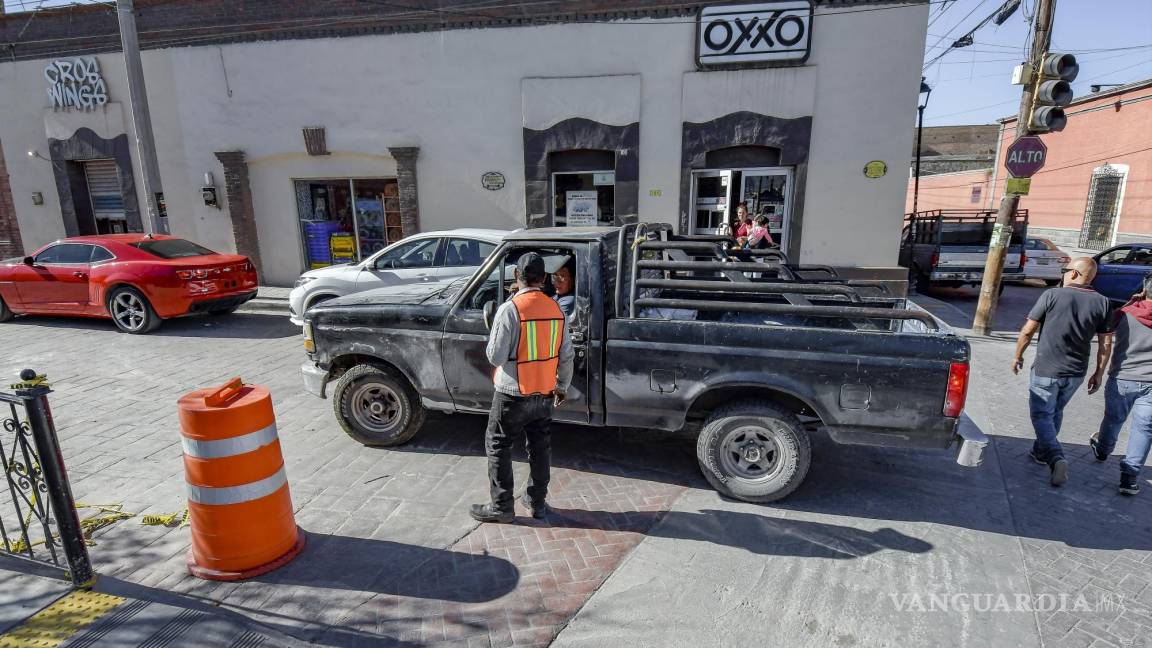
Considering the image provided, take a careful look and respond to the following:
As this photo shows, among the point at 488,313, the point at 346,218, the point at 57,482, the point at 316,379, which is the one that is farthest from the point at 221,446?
the point at 346,218

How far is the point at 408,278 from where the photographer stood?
8883mm

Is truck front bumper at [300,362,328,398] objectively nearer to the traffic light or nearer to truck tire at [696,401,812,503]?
truck tire at [696,401,812,503]

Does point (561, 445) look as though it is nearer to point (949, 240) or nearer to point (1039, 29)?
point (1039, 29)

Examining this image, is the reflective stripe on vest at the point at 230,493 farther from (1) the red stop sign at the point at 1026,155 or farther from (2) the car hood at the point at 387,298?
(1) the red stop sign at the point at 1026,155

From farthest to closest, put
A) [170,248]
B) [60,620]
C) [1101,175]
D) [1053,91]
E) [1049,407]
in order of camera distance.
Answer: [1101,175], [170,248], [1053,91], [1049,407], [60,620]

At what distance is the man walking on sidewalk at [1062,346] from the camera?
4.45 m

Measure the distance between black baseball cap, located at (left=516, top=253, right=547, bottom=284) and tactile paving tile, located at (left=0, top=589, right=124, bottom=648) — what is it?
274 centimetres

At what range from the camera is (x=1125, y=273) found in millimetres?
10727

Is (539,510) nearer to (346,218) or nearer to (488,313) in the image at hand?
(488,313)

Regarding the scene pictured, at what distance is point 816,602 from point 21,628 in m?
3.98

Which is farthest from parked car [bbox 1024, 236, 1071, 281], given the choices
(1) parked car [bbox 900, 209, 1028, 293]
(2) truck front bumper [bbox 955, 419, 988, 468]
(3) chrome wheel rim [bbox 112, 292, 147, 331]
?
(3) chrome wheel rim [bbox 112, 292, 147, 331]

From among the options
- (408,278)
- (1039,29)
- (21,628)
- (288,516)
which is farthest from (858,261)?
Answer: (21,628)

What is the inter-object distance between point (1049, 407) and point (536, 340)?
421 centimetres

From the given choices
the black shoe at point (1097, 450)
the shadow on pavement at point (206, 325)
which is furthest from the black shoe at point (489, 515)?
the shadow on pavement at point (206, 325)
